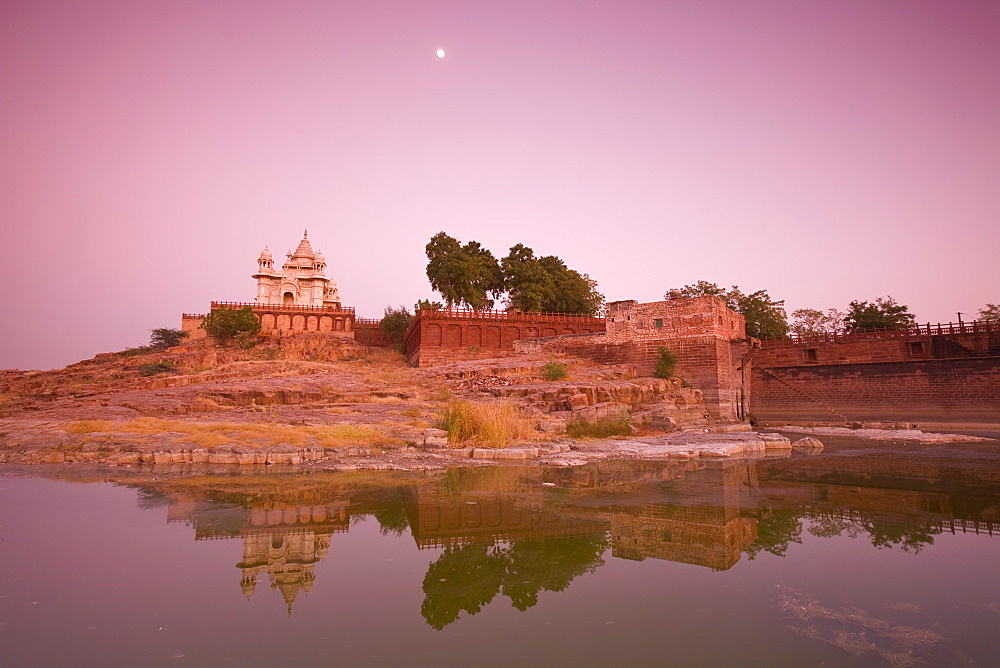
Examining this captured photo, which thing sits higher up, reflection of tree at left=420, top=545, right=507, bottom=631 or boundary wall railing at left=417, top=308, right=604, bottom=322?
boundary wall railing at left=417, top=308, right=604, bottom=322

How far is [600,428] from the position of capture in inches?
829

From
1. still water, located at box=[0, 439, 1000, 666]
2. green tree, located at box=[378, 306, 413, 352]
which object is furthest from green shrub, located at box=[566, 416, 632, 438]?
green tree, located at box=[378, 306, 413, 352]

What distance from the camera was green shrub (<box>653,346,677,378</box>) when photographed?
3126cm

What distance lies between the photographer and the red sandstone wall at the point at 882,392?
2730 centimetres

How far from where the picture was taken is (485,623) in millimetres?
5309

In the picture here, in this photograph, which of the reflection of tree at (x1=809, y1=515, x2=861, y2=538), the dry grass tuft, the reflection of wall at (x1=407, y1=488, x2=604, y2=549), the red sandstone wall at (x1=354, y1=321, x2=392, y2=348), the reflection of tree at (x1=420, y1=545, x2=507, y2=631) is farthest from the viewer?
the red sandstone wall at (x1=354, y1=321, x2=392, y2=348)

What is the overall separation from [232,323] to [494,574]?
1934 inches

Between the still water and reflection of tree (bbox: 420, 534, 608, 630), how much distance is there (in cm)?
4

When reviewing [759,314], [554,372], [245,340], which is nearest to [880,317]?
[759,314]

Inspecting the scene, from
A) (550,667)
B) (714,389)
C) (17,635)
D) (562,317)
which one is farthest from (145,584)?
(562,317)

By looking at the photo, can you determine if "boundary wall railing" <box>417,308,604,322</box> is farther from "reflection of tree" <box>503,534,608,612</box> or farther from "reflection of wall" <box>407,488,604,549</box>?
"reflection of tree" <box>503,534,608,612</box>

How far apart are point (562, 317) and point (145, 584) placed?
39933mm

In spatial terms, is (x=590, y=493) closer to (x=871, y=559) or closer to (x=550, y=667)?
(x=871, y=559)

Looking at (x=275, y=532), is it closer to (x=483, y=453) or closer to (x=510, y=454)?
(x=483, y=453)
